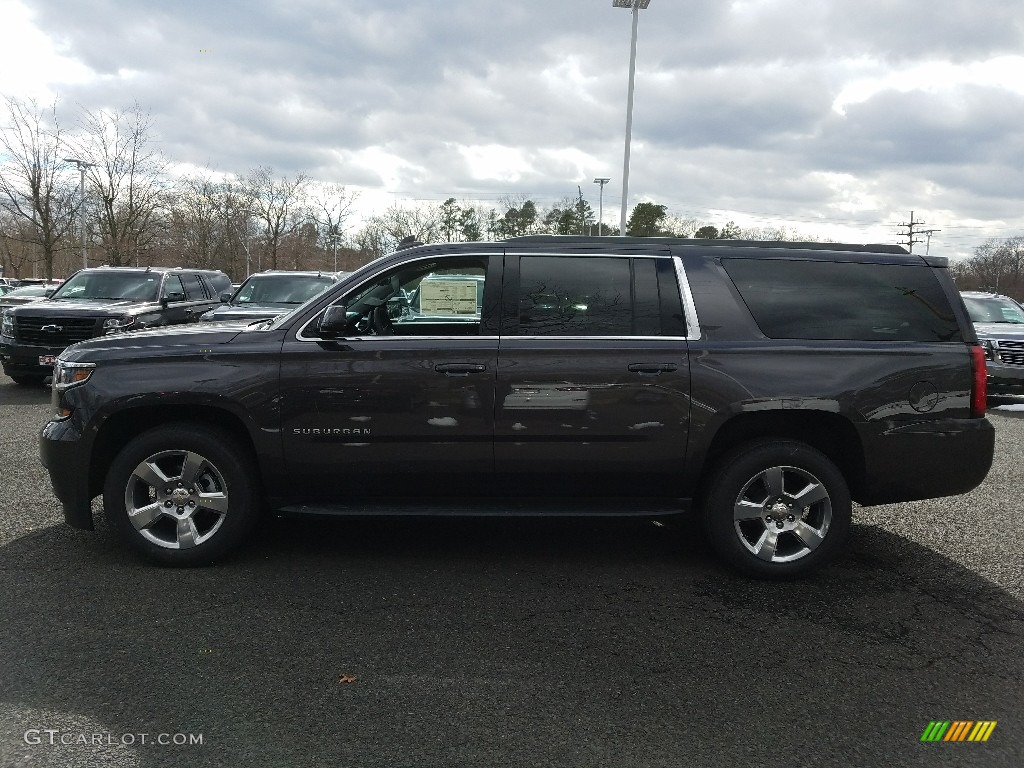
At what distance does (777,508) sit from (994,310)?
1174 cm

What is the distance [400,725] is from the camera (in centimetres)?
300

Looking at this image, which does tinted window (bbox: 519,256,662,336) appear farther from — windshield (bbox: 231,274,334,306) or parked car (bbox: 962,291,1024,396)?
parked car (bbox: 962,291,1024,396)

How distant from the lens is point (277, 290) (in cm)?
1262

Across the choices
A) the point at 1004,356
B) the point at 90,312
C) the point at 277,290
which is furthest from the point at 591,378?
the point at 1004,356

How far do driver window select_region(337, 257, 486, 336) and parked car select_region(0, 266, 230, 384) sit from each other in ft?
23.9

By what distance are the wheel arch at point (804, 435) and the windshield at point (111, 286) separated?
432 inches

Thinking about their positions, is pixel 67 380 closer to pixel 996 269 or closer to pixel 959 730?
pixel 959 730

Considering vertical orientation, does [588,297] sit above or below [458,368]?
above

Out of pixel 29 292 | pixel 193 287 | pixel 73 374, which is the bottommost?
pixel 73 374

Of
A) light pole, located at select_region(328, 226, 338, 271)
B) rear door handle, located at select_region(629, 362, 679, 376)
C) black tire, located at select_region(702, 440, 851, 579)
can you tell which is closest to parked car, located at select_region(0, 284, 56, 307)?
rear door handle, located at select_region(629, 362, 679, 376)

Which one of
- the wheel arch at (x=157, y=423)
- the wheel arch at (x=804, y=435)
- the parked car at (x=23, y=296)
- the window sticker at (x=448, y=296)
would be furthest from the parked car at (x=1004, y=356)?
the parked car at (x=23, y=296)

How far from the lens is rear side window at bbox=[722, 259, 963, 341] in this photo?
182 inches

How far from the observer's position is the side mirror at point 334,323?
→ 4.50 metres

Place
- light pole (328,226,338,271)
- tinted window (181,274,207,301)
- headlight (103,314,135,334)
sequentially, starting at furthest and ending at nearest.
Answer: light pole (328,226,338,271)
tinted window (181,274,207,301)
headlight (103,314,135,334)
